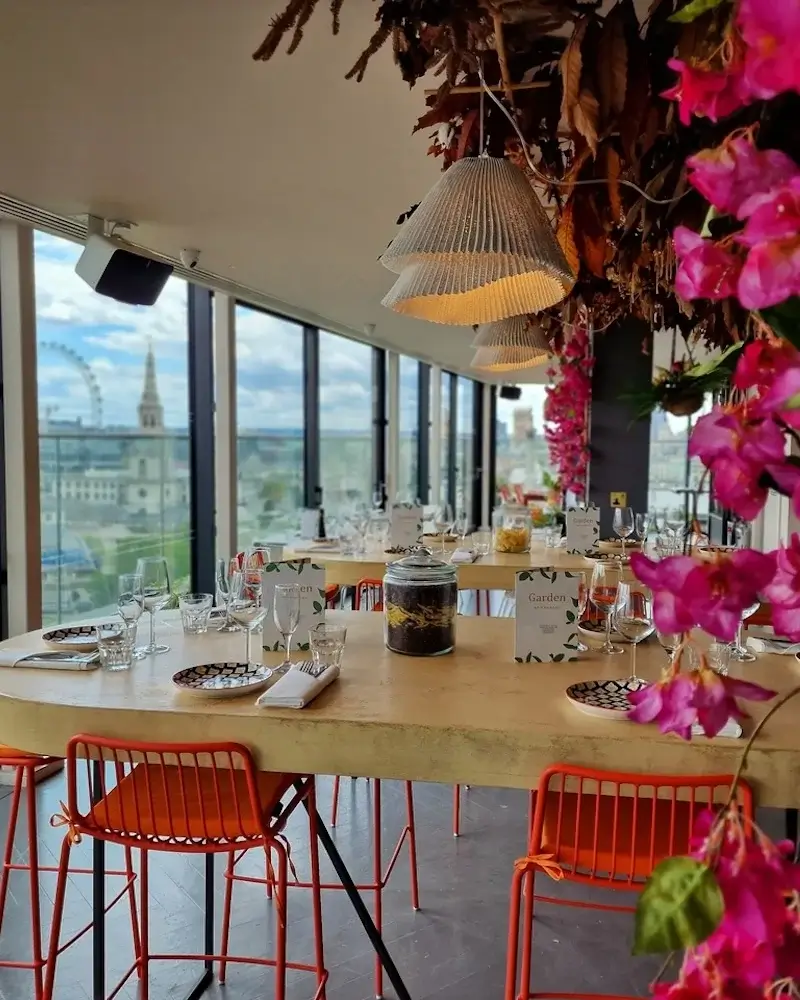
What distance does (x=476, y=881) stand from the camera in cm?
296

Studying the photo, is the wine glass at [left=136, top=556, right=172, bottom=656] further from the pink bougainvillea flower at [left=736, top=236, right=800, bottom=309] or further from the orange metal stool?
the pink bougainvillea flower at [left=736, top=236, right=800, bottom=309]

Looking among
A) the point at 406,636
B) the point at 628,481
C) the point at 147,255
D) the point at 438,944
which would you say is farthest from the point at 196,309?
the point at 438,944

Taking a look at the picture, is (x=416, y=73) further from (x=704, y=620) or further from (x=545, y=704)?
(x=545, y=704)

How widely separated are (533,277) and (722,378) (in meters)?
1.38

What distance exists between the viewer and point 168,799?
1723mm

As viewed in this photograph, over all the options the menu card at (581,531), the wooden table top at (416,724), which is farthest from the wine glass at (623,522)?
the wooden table top at (416,724)

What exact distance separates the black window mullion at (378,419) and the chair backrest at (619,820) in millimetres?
7400

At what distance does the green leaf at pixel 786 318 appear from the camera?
610 millimetres

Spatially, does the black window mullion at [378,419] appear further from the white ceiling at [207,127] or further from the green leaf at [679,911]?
the green leaf at [679,911]

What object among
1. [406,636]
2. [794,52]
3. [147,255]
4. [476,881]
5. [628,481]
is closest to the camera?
[794,52]

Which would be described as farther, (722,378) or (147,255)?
(147,255)

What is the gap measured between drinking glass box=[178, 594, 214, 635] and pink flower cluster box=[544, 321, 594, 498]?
4.16 meters

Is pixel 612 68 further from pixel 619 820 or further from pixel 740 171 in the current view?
pixel 619 820

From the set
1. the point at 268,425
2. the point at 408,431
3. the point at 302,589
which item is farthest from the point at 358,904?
the point at 408,431
